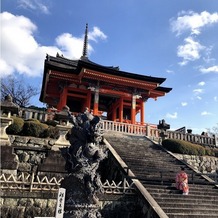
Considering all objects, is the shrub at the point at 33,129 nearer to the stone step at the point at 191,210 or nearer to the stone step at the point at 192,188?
the stone step at the point at 192,188

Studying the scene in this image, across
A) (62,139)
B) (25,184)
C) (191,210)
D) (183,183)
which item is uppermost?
(62,139)

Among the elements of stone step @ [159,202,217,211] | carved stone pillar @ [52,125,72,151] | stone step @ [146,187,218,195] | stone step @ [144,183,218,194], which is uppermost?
carved stone pillar @ [52,125,72,151]

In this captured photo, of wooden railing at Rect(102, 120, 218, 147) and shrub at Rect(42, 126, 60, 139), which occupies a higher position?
wooden railing at Rect(102, 120, 218, 147)

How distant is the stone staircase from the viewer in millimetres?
9008

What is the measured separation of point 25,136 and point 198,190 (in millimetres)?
8661

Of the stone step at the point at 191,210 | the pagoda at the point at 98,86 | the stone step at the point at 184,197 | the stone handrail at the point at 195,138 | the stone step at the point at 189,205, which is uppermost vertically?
the pagoda at the point at 98,86

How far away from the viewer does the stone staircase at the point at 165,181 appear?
9.01 metres

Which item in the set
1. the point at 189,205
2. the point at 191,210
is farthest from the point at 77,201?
the point at 189,205

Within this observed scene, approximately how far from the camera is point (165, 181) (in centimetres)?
1059

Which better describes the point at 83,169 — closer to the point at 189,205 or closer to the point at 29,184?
the point at 29,184

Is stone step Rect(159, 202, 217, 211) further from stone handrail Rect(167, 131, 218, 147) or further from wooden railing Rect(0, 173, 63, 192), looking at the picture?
stone handrail Rect(167, 131, 218, 147)

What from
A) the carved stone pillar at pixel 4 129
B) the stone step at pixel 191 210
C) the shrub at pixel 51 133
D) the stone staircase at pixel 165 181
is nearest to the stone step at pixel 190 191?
the stone staircase at pixel 165 181

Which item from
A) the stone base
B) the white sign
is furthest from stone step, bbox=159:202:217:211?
the white sign

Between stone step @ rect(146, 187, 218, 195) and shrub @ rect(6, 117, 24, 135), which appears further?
shrub @ rect(6, 117, 24, 135)
